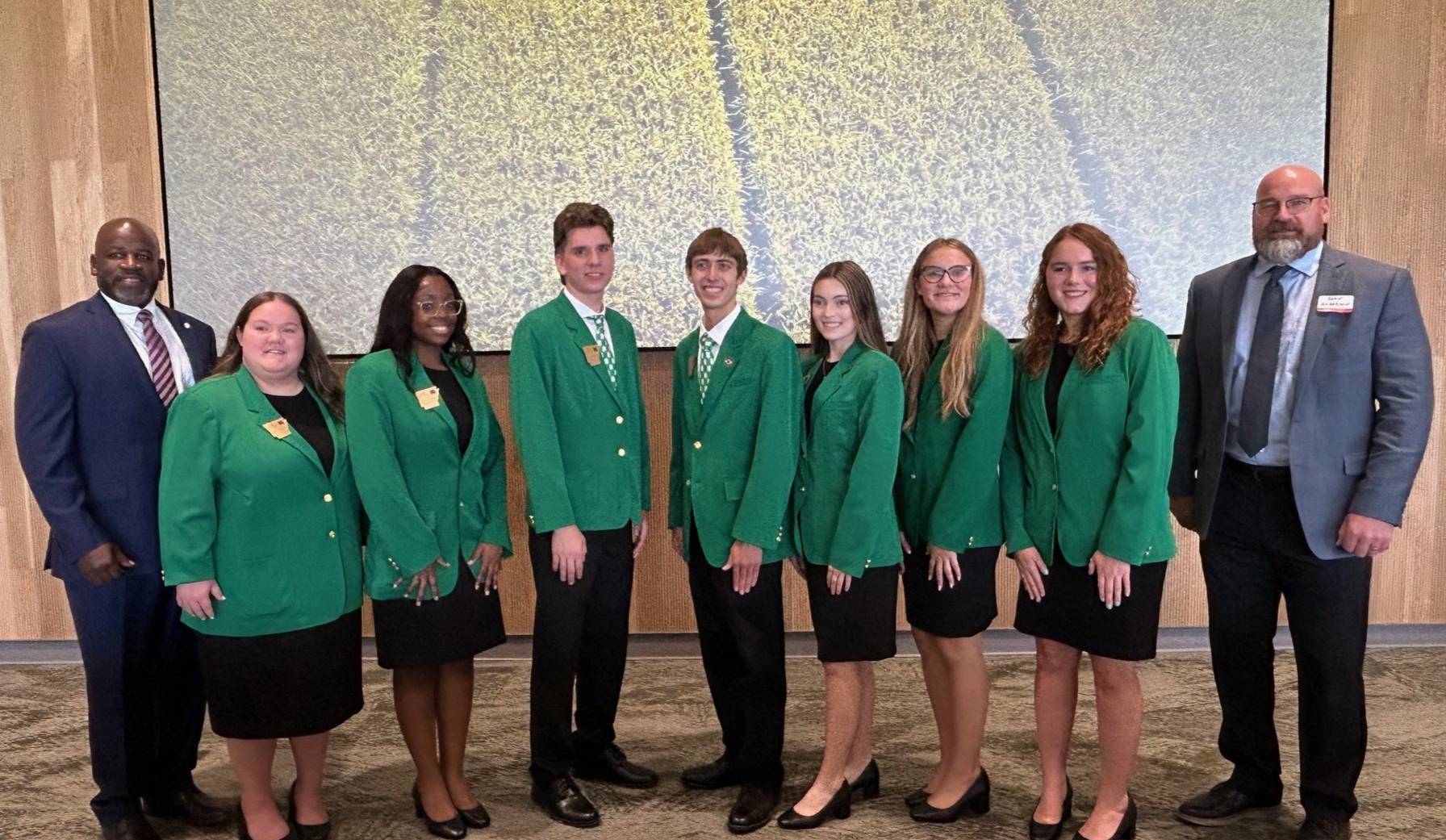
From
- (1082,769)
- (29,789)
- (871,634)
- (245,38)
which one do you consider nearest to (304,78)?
(245,38)

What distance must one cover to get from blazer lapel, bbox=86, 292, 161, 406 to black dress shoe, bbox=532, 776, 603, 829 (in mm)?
1524

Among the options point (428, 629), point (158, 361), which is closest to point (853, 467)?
point (428, 629)

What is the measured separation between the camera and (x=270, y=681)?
2.45m

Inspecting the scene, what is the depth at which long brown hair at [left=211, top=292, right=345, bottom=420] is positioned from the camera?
253cm

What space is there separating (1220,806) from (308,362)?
9.12 ft

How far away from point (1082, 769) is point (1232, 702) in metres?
0.52

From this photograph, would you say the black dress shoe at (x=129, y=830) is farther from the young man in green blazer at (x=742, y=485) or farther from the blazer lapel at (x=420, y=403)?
the young man in green blazer at (x=742, y=485)

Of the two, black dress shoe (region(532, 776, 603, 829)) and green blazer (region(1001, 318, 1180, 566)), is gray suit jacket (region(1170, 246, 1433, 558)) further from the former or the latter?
black dress shoe (region(532, 776, 603, 829))

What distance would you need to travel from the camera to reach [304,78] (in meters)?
4.14

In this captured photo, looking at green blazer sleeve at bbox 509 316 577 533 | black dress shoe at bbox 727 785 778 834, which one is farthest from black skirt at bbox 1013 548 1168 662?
green blazer sleeve at bbox 509 316 577 533

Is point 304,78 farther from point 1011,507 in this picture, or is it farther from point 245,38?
point 1011,507

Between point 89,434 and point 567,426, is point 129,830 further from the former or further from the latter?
point 567,426

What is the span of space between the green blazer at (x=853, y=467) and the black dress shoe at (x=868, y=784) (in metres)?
0.69

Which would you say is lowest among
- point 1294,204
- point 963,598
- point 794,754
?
point 794,754
